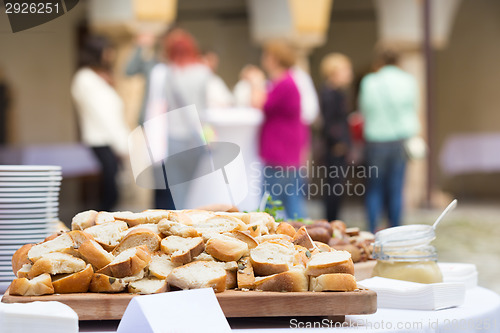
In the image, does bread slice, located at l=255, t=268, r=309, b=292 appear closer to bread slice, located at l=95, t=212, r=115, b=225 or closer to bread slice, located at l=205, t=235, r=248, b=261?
bread slice, located at l=205, t=235, r=248, b=261

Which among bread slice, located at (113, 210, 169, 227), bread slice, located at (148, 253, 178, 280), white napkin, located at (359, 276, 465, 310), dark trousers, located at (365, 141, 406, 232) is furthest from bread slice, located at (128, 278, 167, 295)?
dark trousers, located at (365, 141, 406, 232)

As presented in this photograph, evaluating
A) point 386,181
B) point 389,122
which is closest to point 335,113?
point 389,122

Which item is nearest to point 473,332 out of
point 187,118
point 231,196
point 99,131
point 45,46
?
point 231,196

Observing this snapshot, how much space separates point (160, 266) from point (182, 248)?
0.06 m

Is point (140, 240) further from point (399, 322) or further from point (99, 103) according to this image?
point (99, 103)

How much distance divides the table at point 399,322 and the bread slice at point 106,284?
64 millimetres

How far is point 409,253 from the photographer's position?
6.64ft

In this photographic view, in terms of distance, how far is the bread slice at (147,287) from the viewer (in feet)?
5.32

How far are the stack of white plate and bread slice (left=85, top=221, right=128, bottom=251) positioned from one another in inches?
16.7

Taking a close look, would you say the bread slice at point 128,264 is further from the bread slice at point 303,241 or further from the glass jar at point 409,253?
the glass jar at point 409,253

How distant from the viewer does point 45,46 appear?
14.1 metres

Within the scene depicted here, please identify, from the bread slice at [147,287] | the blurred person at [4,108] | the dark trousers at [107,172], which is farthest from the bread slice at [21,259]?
the blurred person at [4,108]

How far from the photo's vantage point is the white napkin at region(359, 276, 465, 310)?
1.81 m

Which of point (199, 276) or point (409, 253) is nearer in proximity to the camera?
point (199, 276)
